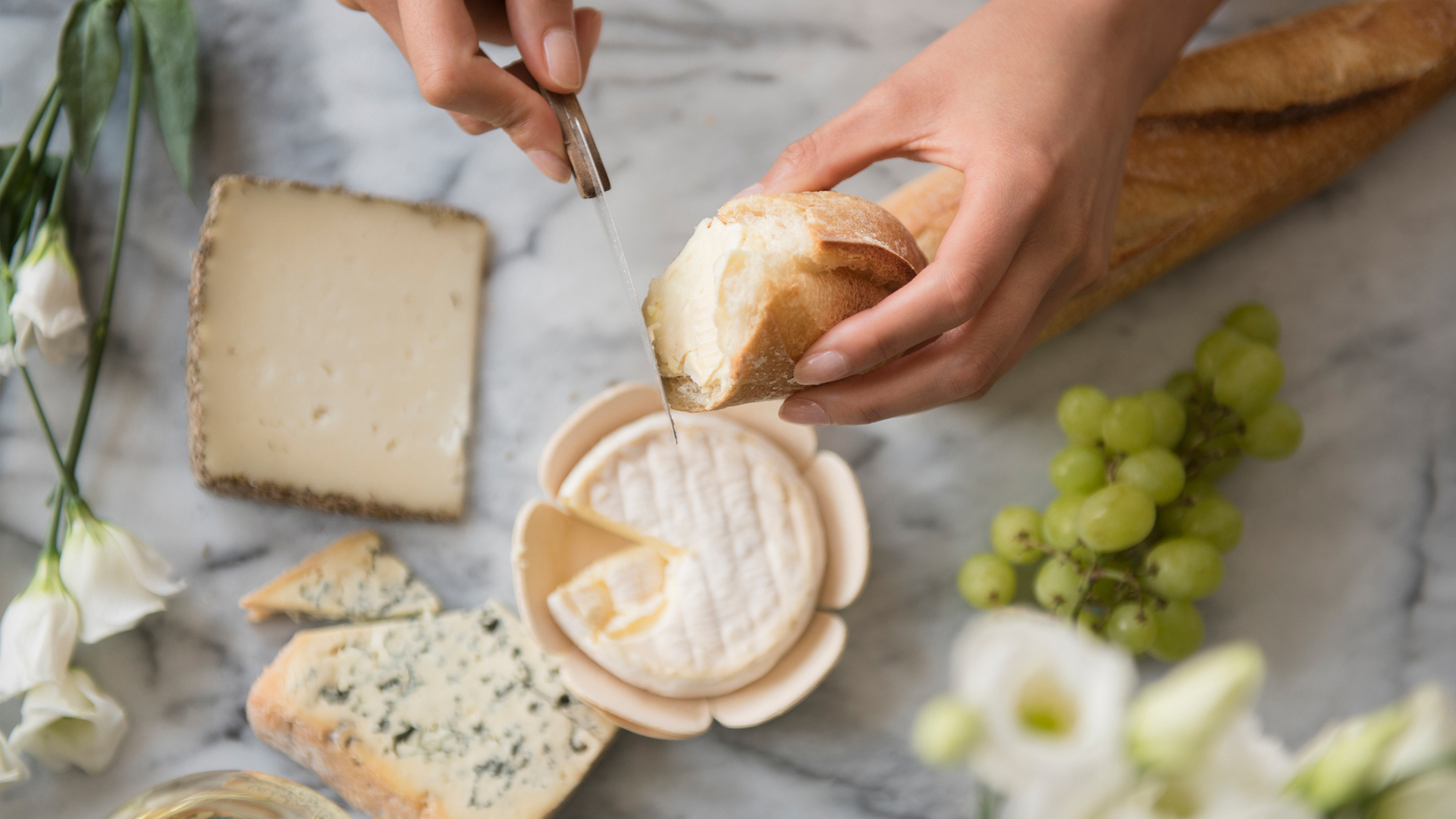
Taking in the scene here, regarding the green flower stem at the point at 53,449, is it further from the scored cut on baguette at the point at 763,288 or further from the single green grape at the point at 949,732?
the single green grape at the point at 949,732

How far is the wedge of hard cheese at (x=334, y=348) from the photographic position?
1.41 meters

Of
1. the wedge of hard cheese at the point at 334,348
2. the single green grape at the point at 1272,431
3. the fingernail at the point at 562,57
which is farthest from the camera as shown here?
the wedge of hard cheese at the point at 334,348

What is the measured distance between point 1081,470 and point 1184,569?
199 mm

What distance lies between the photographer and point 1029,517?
1.39 metres

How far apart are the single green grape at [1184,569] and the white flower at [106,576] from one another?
1.48 metres

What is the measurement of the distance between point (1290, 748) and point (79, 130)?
225 cm

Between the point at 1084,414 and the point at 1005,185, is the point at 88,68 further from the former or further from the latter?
the point at 1084,414

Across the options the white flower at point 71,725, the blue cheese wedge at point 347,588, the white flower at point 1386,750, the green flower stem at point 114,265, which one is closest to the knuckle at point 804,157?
the white flower at point 1386,750

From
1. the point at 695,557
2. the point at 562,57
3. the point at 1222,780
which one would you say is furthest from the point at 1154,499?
the point at 562,57

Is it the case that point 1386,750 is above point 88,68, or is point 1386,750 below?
above

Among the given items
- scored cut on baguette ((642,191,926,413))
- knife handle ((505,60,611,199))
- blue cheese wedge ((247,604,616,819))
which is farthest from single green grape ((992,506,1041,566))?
knife handle ((505,60,611,199))

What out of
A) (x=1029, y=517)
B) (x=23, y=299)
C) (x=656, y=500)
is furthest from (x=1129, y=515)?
(x=23, y=299)

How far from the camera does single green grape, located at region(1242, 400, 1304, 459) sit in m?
1.31

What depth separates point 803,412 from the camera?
105 cm
